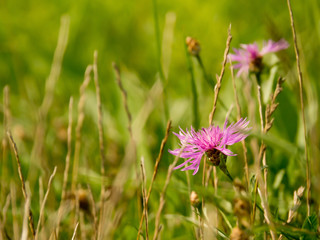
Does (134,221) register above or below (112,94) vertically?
below

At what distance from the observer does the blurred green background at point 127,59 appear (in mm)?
1425

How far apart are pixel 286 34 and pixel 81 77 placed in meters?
1.00

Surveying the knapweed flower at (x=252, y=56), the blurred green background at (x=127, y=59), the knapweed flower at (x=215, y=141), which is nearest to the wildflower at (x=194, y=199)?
the knapweed flower at (x=215, y=141)

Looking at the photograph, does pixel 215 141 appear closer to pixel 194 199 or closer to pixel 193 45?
pixel 194 199

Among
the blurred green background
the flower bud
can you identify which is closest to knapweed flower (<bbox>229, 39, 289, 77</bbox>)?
the flower bud

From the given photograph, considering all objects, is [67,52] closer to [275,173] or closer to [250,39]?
[250,39]

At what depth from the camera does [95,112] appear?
177 cm

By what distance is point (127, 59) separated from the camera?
233cm

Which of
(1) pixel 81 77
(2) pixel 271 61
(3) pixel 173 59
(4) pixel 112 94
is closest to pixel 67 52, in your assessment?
(1) pixel 81 77

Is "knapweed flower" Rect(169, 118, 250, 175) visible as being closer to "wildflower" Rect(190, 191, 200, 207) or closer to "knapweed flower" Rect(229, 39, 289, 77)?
"wildflower" Rect(190, 191, 200, 207)

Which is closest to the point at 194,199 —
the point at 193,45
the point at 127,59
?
the point at 193,45

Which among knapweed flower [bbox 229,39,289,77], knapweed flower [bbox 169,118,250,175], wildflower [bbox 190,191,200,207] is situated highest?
knapweed flower [bbox 229,39,289,77]

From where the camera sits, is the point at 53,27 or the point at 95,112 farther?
the point at 53,27

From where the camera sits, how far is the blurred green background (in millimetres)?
1425
